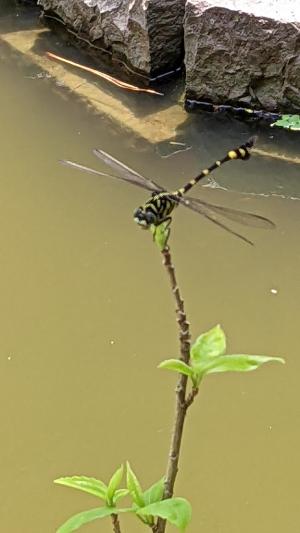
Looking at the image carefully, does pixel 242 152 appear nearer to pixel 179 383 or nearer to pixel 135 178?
pixel 135 178

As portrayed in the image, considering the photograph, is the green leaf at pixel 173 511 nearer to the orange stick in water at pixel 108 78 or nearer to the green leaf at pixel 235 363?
the green leaf at pixel 235 363

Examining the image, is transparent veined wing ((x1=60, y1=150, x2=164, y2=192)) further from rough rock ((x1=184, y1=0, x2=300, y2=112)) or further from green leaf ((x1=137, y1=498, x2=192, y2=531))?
rough rock ((x1=184, y1=0, x2=300, y2=112))

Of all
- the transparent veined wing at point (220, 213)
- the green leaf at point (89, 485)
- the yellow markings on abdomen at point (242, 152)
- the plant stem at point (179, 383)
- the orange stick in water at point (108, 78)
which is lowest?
the green leaf at point (89, 485)

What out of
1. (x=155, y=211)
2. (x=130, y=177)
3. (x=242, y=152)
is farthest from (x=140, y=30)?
(x=155, y=211)

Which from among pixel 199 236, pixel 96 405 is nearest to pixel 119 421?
pixel 96 405

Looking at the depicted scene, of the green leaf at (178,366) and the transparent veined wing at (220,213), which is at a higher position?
the transparent veined wing at (220,213)

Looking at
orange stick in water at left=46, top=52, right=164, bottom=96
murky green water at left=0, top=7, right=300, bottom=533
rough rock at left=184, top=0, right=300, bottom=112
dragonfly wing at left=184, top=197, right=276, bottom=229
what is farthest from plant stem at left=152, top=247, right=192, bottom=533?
orange stick in water at left=46, top=52, right=164, bottom=96

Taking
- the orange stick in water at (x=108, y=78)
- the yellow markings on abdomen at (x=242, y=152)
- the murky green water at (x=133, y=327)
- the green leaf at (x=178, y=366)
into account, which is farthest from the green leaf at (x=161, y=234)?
the orange stick in water at (x=108, y=78)
